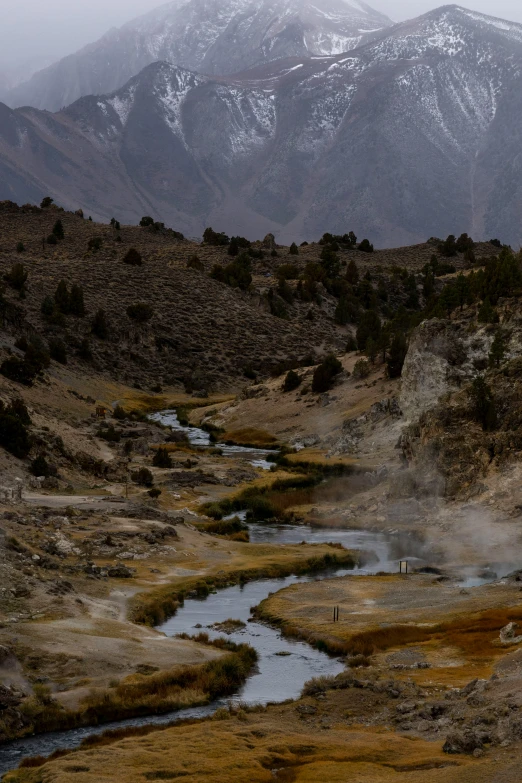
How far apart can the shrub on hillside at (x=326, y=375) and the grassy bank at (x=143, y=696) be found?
212 ft

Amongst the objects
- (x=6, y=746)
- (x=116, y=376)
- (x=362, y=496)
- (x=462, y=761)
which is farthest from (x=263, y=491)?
(x=116, y=376)

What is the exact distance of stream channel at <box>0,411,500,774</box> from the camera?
94.7ft

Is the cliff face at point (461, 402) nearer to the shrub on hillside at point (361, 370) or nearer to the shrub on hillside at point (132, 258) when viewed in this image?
the shrub on hillside at point (361, 370)

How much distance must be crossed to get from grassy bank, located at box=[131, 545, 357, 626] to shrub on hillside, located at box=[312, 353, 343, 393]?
4464cm

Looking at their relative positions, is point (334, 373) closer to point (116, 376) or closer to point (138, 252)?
point (116, 376)

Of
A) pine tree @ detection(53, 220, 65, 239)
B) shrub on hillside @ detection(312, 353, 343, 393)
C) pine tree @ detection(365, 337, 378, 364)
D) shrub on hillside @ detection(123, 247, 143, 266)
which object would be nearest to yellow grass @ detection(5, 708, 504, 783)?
shrub on hillside @ detection(312, 353, 343, 393)

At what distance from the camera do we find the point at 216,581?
152 feet

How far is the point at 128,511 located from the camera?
2172 inches

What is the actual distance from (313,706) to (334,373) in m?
71.1

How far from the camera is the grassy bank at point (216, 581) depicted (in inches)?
1591

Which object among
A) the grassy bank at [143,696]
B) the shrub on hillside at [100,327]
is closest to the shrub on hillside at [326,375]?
the shrub on hillside at [100,327]

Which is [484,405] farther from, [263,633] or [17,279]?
[17,279]

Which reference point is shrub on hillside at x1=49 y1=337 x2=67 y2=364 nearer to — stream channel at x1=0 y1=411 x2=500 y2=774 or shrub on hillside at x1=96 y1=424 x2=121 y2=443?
shrub on hillside at x1=96 y1=424 x2=121 y2=443

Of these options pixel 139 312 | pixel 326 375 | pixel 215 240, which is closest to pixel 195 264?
pixel 139 312
